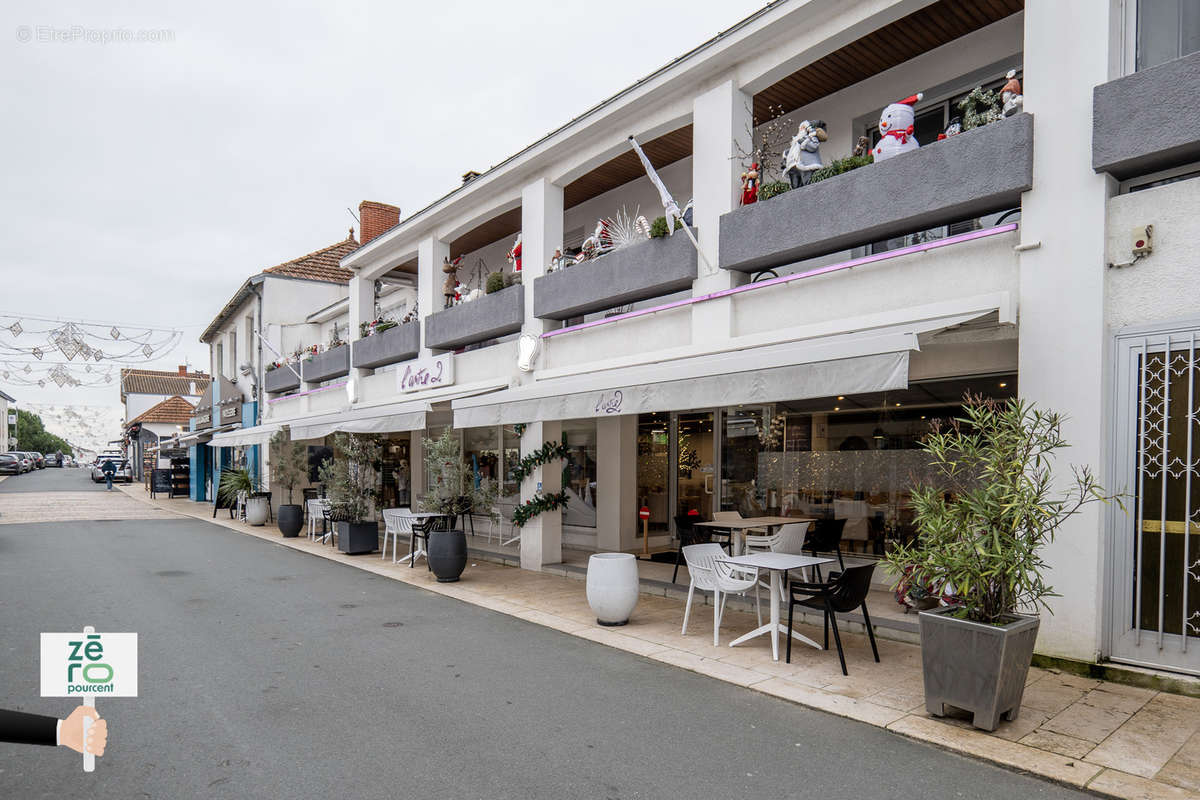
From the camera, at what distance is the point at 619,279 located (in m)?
10.7

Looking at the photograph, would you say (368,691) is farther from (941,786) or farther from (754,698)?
(941,786)

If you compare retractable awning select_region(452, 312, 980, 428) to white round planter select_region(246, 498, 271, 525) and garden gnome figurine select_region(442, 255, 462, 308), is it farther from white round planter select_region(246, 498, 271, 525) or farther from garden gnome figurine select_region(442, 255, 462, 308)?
white round planter select_region(246, 498, 271, 525)

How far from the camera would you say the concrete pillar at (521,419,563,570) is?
11.9 meters

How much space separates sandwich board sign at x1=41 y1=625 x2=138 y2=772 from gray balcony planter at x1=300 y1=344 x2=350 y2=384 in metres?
17.7

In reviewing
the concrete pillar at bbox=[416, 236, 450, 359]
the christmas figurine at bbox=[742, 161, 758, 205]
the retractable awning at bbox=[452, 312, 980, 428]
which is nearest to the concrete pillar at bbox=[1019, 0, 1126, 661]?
the retractable awning at bbox=[452, 312, 980, 428]

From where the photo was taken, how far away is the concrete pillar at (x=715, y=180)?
30.2 ft

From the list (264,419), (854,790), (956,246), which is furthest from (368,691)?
(264,419)

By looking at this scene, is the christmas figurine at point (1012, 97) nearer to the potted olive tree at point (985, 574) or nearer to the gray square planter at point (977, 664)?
the potted olive tree at point (985, 574)

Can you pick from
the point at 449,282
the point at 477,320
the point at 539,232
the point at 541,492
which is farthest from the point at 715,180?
the point at 449,282

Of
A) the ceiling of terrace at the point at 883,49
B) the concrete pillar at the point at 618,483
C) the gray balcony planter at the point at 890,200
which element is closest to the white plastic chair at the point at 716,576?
the gray balcony planter at the point at 890,200

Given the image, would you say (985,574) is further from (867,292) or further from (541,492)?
(541,492)

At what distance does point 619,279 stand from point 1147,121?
21.3 feet

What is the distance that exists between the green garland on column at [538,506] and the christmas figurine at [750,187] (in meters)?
5.65

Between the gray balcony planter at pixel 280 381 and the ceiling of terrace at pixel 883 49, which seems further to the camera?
the gray balcony planter at pixel 280 381
